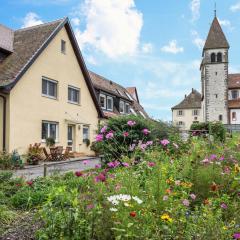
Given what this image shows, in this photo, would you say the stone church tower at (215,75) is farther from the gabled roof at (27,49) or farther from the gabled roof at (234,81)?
the gabled roof at (27,49)

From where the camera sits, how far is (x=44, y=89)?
21312mm

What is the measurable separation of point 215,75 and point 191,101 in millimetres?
20041

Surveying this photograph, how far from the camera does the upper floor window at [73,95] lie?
79.6ft

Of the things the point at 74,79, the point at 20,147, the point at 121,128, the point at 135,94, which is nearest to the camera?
the point at 121,128

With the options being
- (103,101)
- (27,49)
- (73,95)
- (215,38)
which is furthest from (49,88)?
(215,38)

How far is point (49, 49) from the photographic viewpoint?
70.6 feet

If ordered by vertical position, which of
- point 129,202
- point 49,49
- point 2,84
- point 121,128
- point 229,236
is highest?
point 49,49

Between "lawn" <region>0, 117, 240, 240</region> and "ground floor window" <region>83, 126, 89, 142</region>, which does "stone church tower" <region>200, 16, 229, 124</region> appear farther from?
"lawn" <region>0, 117, 240, 240</region>

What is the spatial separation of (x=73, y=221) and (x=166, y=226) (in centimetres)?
97

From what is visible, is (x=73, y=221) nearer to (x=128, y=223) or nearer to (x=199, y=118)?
(x=128, y=223)

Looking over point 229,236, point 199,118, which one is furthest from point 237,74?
point 229,236

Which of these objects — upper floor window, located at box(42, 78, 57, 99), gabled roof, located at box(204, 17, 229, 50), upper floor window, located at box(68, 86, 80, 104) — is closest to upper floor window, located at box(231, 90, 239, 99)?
gabled roof, located at box(204, 17, 229, 50)

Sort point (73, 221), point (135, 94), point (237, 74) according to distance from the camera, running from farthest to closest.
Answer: point (237, 74) → point (135, 94) → point (73, 221)

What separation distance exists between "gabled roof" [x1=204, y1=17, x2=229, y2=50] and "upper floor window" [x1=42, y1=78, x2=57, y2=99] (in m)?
45.3
